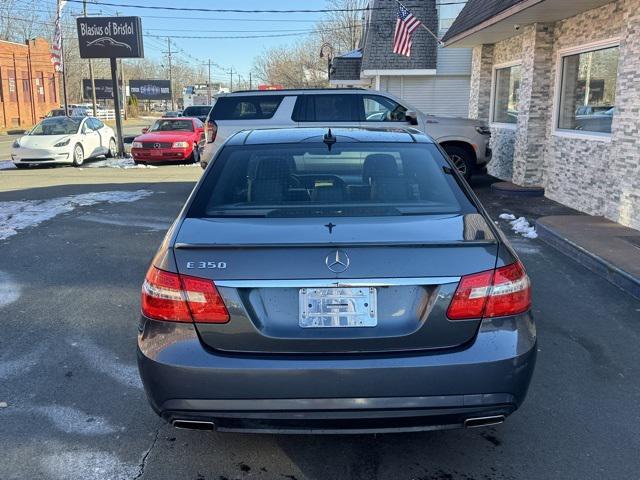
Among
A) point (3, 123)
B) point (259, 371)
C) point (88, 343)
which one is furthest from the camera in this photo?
point (3, 123)

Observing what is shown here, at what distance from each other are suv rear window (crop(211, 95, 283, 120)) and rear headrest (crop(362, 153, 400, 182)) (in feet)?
26.0

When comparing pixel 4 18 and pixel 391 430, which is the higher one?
pixel 4 18

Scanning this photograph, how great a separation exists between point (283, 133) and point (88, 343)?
7.47 feet

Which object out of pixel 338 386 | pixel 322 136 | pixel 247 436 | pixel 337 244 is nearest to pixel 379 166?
pixel 322 136

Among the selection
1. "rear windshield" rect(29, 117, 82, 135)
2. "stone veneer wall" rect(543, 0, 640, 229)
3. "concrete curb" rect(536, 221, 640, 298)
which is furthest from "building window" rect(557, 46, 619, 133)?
"rear windshield" rect(29, 117, 82, 135)

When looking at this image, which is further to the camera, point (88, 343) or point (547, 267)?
point (547, 267)

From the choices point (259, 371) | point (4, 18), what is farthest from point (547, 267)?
point (4, 18)

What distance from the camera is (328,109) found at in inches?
440

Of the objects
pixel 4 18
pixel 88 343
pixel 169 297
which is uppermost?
pixel 4 18

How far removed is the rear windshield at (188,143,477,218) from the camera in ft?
10.6

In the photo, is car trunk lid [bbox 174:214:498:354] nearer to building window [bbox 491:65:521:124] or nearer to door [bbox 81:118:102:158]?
building window [bbox 491:65:521:124]

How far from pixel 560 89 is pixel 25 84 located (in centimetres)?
5175

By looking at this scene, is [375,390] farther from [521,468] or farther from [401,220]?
[521,468]

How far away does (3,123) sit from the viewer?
47406 millimetres
